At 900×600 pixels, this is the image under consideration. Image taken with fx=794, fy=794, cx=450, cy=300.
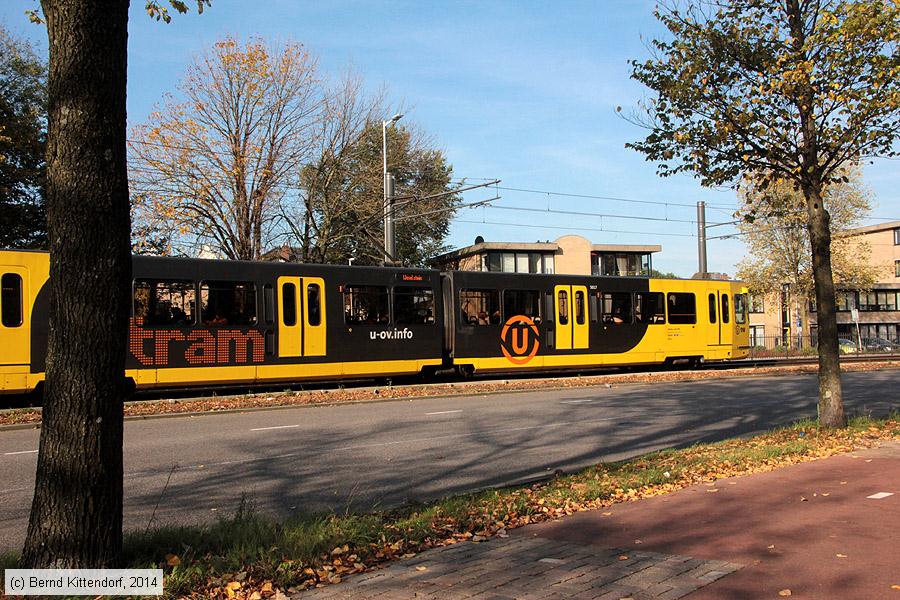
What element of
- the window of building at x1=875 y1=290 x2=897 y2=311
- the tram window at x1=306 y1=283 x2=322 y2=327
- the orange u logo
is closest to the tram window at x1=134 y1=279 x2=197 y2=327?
the tram window at x1=306 y1=283 x2=322 y2=327

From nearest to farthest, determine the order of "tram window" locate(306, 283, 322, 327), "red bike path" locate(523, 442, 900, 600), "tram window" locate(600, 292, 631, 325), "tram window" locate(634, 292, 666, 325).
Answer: "red bike path" locate(523, 442, 900, 600) → "tram window" locate(306, 283, 322, 327) → "tram window" locate(600, 292, 631, 325) → "tram window" locate(634, 292, 666, 325)

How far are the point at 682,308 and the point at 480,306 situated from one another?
29.4 ft

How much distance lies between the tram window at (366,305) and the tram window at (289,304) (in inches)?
57.9

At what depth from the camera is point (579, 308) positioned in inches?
1015

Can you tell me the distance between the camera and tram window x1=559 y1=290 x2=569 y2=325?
25344mm

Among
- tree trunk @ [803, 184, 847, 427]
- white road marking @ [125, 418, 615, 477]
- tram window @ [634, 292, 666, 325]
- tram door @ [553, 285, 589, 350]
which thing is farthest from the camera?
tram window @ [634, 292, 666, 325]

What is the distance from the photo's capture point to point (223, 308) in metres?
18.9

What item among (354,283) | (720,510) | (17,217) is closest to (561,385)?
(354,283)

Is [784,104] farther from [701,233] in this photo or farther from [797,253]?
[797,253]

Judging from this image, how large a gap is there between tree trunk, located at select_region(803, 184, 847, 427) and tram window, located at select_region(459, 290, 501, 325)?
1254 centimetres

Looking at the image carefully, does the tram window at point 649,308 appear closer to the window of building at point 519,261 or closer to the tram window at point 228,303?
the tram window at point 228,303

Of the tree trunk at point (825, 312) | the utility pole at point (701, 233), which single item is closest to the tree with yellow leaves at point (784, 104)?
the tree trunk at point (825, 312)

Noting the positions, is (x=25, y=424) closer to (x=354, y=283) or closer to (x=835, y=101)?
(x=354, y=283)

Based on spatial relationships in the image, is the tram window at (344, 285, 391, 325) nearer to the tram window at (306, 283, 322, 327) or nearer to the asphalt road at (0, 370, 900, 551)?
the tram window at (306, 283, 322, 327)
